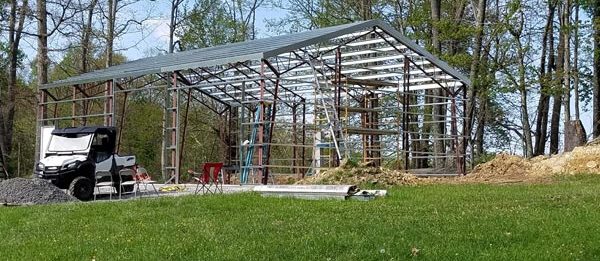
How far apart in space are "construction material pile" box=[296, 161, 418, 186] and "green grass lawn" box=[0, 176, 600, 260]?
4.23m

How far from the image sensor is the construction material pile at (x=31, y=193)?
53.7 ft

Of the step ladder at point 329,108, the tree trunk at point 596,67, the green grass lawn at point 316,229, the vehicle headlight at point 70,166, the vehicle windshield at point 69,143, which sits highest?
the tree trunk at point 596,67

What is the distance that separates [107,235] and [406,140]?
17100 mm

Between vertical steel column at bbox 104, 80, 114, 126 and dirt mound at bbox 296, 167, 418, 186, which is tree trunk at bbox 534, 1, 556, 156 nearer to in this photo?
dirt mound at bbox 296, 167, 418, 186

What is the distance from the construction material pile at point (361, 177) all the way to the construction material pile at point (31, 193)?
5.72 meters

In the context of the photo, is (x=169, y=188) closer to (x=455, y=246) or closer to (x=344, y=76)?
(x=344, y=76)

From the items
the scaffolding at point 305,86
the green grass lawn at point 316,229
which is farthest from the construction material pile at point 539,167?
the green grass lawn at point 316,229

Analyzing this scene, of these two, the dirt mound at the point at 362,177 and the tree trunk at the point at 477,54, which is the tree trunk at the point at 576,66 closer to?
the tree trunk at the point at 477,54

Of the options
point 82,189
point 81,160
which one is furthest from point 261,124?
point 82,189

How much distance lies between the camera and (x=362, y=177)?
60.0ft

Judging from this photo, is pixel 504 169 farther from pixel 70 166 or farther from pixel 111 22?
pixel 111 22

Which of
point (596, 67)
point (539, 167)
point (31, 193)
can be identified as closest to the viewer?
point (31, 193)

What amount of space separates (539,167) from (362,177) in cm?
661

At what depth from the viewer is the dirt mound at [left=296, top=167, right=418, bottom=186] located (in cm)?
1805
